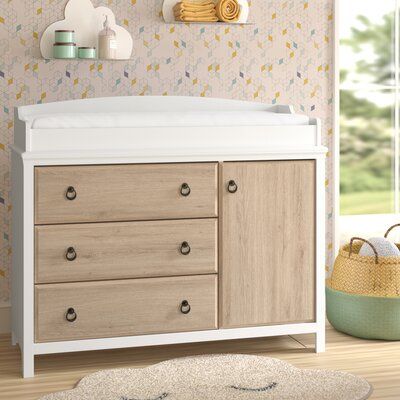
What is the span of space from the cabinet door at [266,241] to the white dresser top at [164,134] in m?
0.08

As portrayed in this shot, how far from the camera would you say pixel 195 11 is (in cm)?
385

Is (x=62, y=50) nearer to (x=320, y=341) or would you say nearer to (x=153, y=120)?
(x=153, y=120)

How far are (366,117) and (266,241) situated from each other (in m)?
9.88

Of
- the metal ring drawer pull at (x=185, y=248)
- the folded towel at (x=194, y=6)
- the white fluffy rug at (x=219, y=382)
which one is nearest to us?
the white fluffy rug at (x=219, y=382)

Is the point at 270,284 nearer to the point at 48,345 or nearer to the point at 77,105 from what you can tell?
the point at 48,345

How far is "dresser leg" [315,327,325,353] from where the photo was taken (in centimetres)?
355

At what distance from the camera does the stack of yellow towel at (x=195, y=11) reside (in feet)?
12.5

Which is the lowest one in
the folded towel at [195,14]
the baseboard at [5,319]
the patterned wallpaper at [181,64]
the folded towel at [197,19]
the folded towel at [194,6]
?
the baseboard at [5,319]

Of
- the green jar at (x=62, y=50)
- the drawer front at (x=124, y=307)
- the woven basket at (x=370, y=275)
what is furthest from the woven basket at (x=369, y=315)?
the green jar at (x=62, y=50)

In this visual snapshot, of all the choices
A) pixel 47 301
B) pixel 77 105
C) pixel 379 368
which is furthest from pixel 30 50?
pixel 379 368

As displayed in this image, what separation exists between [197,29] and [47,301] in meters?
1.43

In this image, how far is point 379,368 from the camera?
334cm

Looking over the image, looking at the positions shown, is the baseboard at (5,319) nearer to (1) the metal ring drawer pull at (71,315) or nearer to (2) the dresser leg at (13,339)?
(2) the dresser leg at (13,339)

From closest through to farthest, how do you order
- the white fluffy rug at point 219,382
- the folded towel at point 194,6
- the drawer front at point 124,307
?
the white fluffy rug at point 219,382
the drawer front at point 124,307
the folded towel at point 194,6
